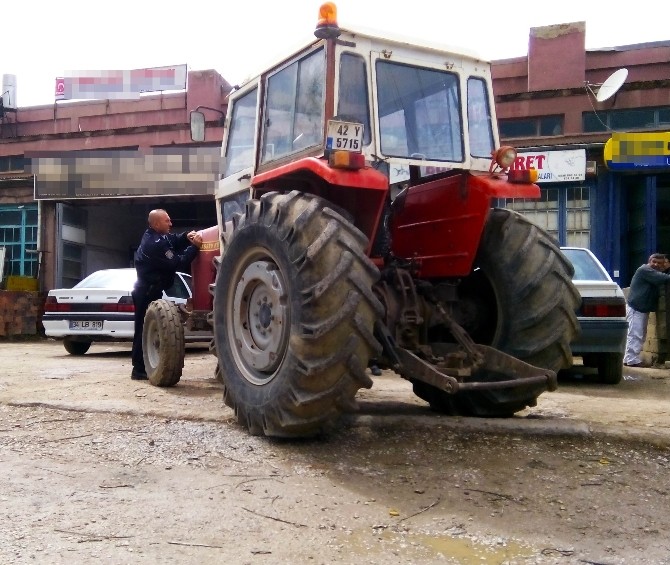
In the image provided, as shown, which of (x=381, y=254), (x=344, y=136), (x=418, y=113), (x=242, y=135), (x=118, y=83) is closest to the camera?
(x=344, y=136)

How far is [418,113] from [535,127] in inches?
560

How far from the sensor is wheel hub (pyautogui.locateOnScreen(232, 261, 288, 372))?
3.99 metres

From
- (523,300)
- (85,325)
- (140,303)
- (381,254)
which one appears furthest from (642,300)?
(85,325)

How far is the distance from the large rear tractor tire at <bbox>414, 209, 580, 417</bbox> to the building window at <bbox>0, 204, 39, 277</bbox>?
17069mm

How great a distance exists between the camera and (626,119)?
16969mm

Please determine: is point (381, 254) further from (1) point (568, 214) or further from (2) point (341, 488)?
(1) point (568, 214)

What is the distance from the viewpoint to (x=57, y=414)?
5.00 meters

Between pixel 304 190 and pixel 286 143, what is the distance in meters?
0.43

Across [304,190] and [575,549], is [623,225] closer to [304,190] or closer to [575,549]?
[304,190]

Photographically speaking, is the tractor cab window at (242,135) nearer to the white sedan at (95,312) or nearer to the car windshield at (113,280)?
the white sedan at (95,312)

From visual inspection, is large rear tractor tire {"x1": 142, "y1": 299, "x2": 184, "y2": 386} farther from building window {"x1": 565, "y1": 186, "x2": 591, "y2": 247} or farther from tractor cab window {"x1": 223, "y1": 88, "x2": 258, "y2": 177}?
building window {"x1": 565, "y1": 186, "x2": 591, "y2": 247}

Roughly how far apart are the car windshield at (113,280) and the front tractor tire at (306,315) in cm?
693

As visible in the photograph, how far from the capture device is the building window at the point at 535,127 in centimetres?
1759

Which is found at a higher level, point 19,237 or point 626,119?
point 626,119
